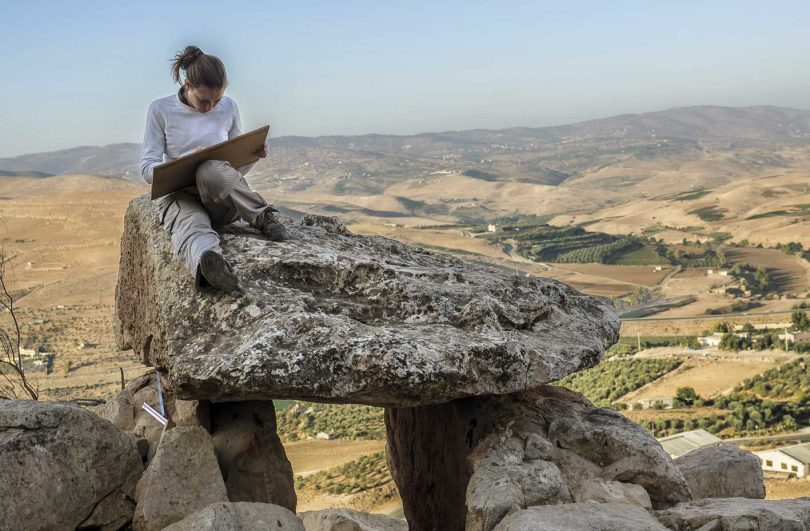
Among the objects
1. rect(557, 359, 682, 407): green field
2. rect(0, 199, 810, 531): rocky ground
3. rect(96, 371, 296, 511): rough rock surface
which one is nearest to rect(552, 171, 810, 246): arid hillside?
rect(557, 359, 682, 407): green field

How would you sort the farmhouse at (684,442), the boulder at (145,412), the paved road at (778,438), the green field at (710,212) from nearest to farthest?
the boulder at (145,412)
the farmhouse at (684,442)
the paved road at (778,438)
the green field at (710,212)

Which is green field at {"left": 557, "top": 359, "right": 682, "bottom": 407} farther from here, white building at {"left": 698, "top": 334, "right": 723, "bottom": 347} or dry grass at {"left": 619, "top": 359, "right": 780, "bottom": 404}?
white building at {"left": 698, "top": 334, "right": 723, "bottom": 347}

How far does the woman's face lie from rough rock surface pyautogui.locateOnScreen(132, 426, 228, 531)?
345cm

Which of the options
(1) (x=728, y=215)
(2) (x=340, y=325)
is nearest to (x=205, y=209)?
(2) (x=340, y=325)

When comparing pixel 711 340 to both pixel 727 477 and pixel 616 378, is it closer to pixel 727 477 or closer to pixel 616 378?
pixel 616 378

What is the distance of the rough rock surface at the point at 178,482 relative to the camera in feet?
26.0

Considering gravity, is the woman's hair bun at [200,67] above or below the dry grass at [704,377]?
above

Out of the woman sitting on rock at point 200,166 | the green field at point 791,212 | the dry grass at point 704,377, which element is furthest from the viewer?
the green field at point 791,212

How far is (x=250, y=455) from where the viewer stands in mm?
8820

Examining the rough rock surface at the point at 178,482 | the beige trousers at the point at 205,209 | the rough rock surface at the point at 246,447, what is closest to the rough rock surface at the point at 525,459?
the rough rock surface at the point at 246,447

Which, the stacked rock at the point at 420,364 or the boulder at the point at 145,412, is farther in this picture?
the boulder at the point at 145,412

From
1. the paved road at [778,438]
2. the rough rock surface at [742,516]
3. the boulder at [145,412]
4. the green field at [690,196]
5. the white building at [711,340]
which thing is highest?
the boulder at [145,412]

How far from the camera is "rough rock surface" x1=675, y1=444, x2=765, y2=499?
10.5 meters

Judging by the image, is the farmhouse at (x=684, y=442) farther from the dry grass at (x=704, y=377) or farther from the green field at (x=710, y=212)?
the green field at (x=710, y=212)
